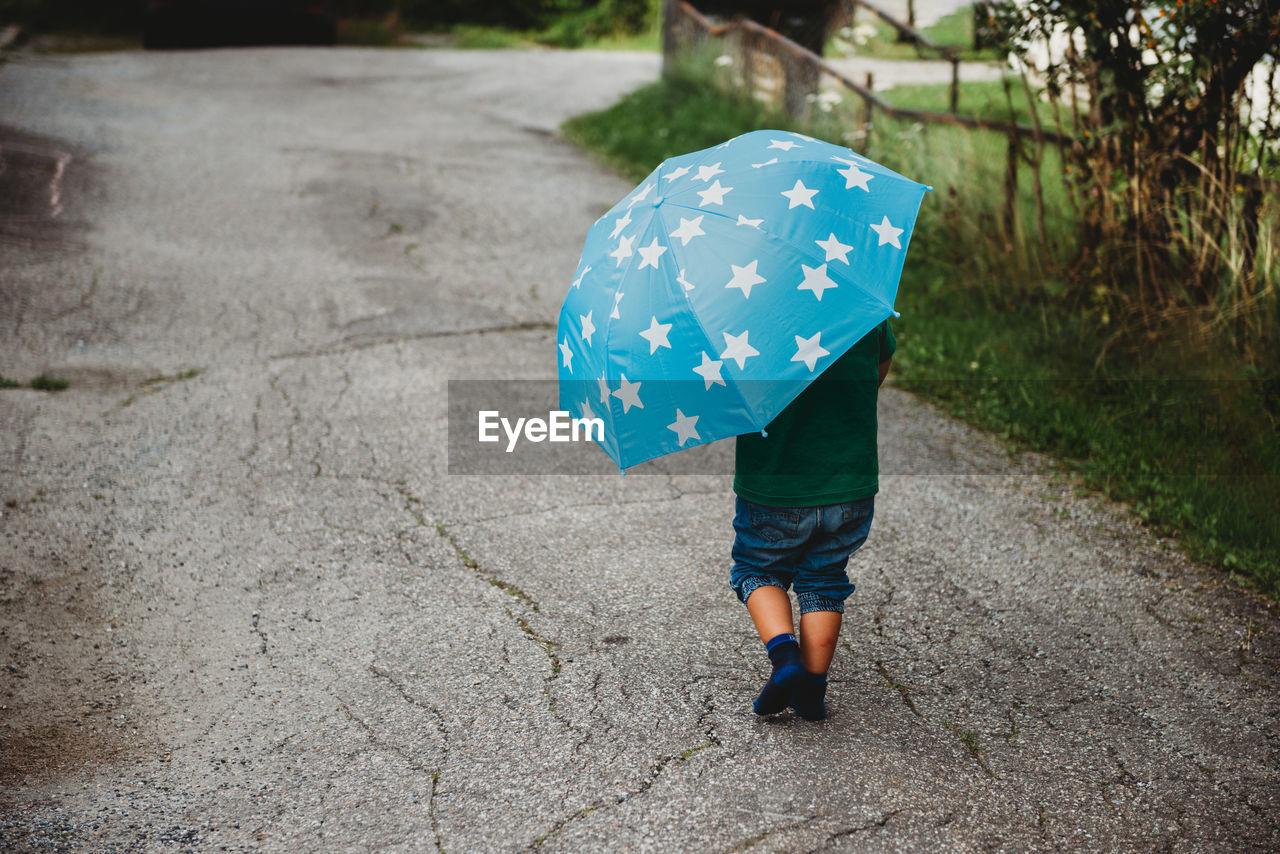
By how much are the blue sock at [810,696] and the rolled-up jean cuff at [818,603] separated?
0.59 ft

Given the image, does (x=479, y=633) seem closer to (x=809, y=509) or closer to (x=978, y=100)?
(x=809, y=509)

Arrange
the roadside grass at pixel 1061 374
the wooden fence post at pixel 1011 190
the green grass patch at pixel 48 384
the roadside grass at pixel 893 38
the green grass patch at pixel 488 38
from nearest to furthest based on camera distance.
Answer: the roadside grass at pixel 1061 374 < the green grass patch at pixel 48 384 < the wooden fence post at pixel 1011 190 < the roadside grass at pixel 893 38 < the green grass patch at pixel 488 38

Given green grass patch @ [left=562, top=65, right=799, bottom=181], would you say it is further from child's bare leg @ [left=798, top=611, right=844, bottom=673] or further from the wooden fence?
child's bare leg @ [left=798, top=611, right=844, bottom=673]

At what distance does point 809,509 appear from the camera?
9.30 ft

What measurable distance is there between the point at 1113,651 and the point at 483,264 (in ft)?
16.7

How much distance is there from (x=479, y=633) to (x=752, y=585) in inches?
40.5

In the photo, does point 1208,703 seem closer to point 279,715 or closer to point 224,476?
point 279,715

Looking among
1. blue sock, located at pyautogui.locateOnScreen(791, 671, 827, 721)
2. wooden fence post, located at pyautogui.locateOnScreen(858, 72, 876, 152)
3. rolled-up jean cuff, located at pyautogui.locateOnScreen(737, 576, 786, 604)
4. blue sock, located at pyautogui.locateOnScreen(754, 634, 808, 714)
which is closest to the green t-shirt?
rolled-up jean cuff, located at pyautogui.locateOnScreen(737, 576, 786, 604)

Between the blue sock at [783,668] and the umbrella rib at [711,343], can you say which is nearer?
the umbrella rib at [711,343]

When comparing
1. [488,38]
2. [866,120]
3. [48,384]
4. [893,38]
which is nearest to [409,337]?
[48,384]

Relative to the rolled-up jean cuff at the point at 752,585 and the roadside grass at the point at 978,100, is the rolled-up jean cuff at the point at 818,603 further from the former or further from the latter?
the roadside grass at the point at 978,100

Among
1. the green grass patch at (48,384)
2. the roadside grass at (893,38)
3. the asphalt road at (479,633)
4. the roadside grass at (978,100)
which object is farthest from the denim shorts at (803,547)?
the roadside grass at (893,38)

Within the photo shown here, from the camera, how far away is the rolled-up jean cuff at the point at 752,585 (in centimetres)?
298

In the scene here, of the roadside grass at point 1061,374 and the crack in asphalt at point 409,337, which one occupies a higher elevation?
the roadside grass at point 1061,374
